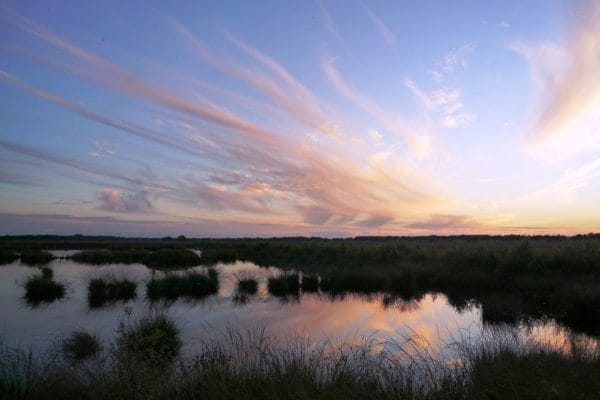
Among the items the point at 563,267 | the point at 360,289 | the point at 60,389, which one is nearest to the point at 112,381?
the point at 60,389

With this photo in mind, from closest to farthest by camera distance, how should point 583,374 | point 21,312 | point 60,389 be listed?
point 60,389 < point 583,374 < point 21,312

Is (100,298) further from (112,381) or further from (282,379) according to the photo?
(282,379)

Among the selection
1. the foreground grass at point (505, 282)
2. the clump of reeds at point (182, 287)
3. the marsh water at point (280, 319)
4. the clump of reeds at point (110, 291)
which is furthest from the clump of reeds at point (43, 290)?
the foreground grass at point (505, 282)

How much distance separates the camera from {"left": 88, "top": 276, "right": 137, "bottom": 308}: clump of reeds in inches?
723

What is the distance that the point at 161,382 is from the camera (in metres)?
6.17

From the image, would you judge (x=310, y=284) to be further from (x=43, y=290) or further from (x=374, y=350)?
(x=43, y=290)

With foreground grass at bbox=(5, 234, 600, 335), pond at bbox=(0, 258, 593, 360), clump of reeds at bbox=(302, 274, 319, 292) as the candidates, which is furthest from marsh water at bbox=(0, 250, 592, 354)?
clump of reeds at bbox=(302, 274, 319, 292)

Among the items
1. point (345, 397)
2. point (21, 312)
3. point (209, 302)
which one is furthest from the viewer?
point (209, 302)

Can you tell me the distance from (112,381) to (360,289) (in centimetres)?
1765

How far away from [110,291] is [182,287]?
330 cm

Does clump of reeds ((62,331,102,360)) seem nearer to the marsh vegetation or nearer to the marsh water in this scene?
the marsh vegetation

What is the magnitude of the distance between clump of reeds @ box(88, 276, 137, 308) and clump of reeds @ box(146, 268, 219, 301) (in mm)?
854

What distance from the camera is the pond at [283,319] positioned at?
39.6 feet

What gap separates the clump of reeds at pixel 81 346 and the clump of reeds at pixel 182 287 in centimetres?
815
